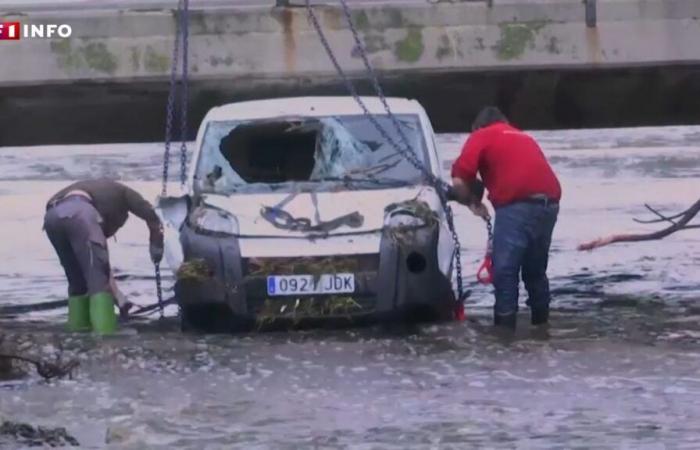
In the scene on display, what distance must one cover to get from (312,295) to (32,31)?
170 inches

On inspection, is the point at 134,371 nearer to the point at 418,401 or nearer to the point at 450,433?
the point at 418,401

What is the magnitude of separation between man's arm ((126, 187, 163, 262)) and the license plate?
134 cm

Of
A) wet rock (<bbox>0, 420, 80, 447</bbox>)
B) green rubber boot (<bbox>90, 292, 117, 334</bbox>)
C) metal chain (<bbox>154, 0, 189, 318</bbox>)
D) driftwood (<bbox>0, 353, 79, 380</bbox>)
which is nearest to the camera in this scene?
wet rock (<bbox>0, 420, 80, 447</bbox>)

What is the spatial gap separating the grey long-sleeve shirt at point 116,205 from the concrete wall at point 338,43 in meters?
2.03

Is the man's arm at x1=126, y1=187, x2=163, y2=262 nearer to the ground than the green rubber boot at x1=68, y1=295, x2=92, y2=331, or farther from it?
farther from it

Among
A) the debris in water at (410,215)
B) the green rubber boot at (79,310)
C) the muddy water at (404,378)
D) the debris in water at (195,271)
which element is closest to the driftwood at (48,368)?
the muddy water at (404,378)

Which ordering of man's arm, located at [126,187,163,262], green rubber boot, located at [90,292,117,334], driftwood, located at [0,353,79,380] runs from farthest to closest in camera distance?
man's arm, located at [126,187,163,262]
green rubber boot, located at [90,292,117,334]
driftwood, located at [0,353,79,380]

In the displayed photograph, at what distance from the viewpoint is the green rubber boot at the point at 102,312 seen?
1365 centimetres

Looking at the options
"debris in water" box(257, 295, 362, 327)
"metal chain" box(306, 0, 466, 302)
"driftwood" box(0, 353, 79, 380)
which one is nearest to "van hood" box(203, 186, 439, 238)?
"metal chain" box(306, 0, 466, 302)

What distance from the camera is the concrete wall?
1576cm

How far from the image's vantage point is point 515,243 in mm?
13219

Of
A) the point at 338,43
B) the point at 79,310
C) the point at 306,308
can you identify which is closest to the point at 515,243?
the point at 306,308

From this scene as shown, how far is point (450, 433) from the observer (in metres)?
9.73

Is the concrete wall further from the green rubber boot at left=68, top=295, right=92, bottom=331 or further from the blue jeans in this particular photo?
the blue jeans
